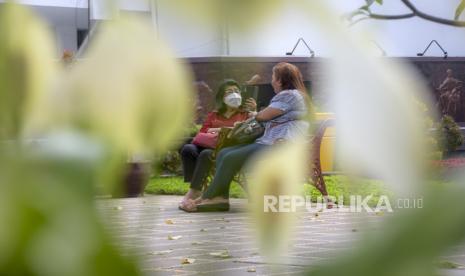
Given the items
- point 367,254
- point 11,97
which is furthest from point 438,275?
point 11,97

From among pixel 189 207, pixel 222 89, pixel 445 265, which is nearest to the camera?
pixel 445 265

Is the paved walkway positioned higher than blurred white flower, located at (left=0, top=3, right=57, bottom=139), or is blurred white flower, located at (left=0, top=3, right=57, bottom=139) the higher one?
blurred white flower, located at (left=0, top=3, right=57, bottom=139)

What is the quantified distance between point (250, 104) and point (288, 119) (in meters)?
0.07

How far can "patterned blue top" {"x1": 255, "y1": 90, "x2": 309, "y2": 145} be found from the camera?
375mm

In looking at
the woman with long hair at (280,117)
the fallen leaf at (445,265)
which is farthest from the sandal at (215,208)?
the fallen leaf at (445,265)

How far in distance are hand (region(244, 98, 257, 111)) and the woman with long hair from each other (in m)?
0.01

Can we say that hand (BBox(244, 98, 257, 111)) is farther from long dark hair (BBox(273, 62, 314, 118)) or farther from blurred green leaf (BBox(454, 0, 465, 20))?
blurred green leaf (BBox(454, 0, 465, 20))

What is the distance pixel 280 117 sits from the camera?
542mm

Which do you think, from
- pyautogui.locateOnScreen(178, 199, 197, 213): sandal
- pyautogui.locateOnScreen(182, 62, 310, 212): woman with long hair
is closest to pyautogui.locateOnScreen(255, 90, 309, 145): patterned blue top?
pyautogui.locateOnScreen(182, 62, 310, 212): woman with long hair

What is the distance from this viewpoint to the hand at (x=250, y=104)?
40 cm

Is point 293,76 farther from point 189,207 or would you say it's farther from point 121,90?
point 189,207

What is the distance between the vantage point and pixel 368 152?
0.20 m

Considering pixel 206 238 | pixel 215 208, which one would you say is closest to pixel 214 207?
pixel 215 208

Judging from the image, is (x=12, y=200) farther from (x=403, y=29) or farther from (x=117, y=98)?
(x=403, y=29)
